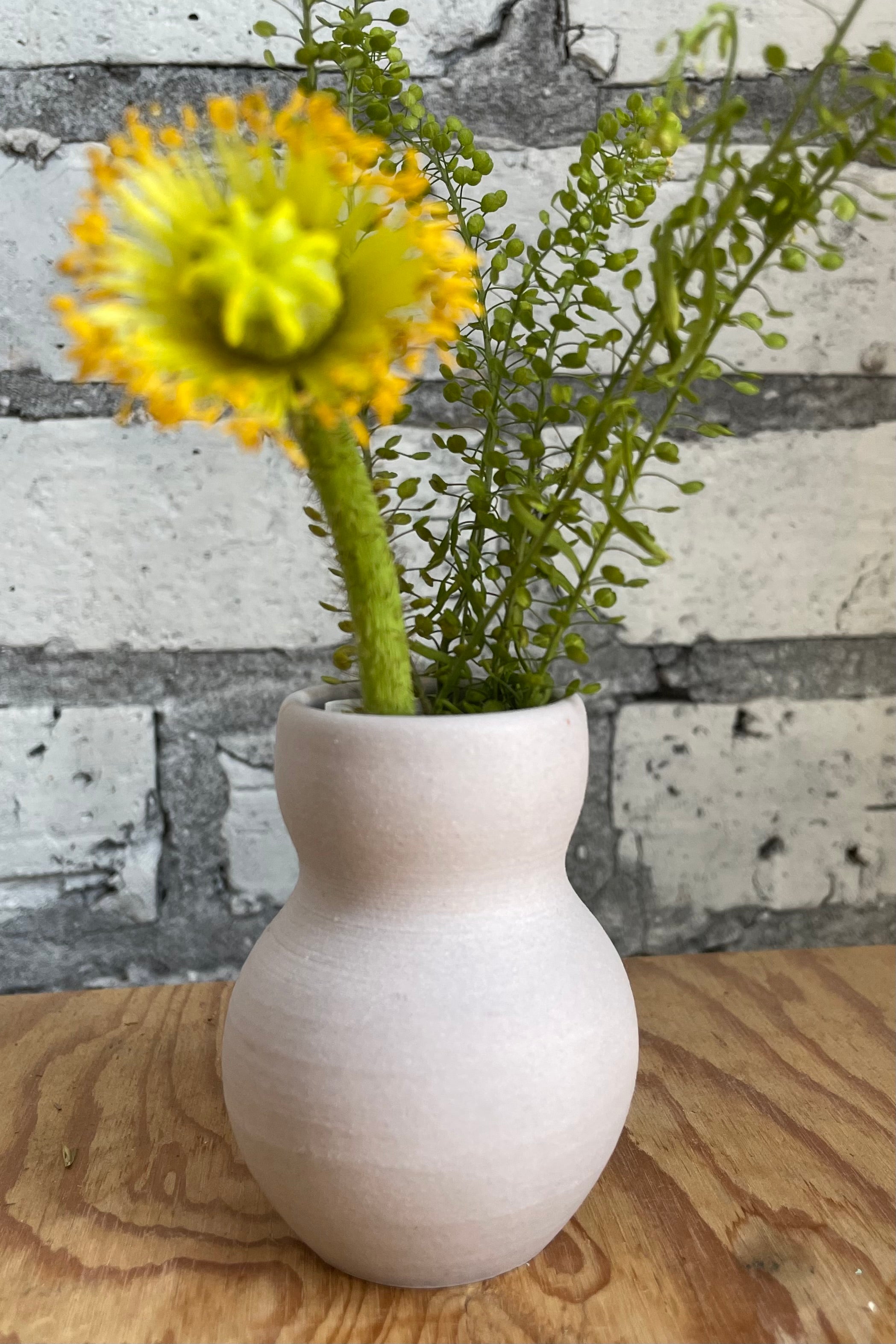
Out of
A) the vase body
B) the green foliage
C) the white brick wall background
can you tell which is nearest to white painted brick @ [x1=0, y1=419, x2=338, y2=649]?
the white brick wall background

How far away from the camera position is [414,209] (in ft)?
1.21

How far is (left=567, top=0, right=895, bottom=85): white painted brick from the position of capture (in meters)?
0.73

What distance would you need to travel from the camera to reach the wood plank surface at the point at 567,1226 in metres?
0.43

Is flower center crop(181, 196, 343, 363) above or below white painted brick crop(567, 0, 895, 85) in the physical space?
below

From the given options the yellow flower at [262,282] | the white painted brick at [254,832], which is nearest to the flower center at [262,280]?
the yellow flower at [262,282]

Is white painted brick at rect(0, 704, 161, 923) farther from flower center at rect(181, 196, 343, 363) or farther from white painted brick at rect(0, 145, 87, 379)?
flower center at rect(181, 196, 343, 363)

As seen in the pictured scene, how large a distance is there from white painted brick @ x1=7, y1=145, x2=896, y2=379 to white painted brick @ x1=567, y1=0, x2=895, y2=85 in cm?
6

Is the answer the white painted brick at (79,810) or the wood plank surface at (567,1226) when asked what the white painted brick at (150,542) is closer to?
the white painted brick at (79,810)

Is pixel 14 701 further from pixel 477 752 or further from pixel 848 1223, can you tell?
pixel 848 1223

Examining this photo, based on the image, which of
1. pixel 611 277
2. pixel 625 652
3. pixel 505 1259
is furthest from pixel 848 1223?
pixel 611 277

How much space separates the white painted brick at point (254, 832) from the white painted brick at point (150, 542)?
7cm

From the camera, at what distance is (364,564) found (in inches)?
16.0

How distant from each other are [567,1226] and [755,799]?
1.30 ft

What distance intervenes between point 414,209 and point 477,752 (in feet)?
0.60
